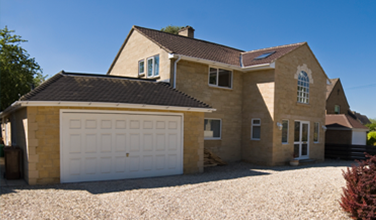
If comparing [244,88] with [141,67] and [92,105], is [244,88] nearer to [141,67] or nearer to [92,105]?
[141,67]

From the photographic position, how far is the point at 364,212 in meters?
6.39

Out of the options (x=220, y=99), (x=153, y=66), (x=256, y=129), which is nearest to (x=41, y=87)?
(x=153, y=66)

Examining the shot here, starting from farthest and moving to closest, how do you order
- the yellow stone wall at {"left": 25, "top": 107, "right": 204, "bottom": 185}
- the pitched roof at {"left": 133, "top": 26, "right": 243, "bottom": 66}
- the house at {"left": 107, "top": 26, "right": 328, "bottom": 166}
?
the pitched roof at {"left": 133, "top": 26, "right": 243, "bottom": 66} < the house at {"left": 107, "top": 26, "right": 328, "bottom": 166} < the yellow stone wall at {"left": 25, "top": 107, "right": 204, "bottom": 185}

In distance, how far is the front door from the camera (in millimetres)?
16703

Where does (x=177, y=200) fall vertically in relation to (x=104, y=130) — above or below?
below

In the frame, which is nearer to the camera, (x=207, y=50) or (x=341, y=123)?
(x=207, y=50)

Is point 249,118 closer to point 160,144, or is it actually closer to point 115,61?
point 160,144

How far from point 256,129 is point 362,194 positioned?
9198 mm

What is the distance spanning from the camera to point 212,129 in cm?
1501

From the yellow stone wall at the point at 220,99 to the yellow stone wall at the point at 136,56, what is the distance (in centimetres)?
90

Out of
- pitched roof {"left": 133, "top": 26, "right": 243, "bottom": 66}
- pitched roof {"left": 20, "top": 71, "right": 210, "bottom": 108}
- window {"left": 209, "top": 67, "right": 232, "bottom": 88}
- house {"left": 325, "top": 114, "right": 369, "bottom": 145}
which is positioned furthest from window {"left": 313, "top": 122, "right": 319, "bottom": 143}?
pitched roof {"left": 20, "top": 71, "right": 210, "bottom": 108}

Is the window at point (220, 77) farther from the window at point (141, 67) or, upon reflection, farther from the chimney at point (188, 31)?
the chimney at point (188, 31)

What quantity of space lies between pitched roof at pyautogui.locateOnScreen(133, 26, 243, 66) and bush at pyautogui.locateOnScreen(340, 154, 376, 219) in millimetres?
9450

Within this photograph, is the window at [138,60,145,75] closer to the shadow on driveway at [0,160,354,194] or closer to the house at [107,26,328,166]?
the house at [107,26,328,166]
